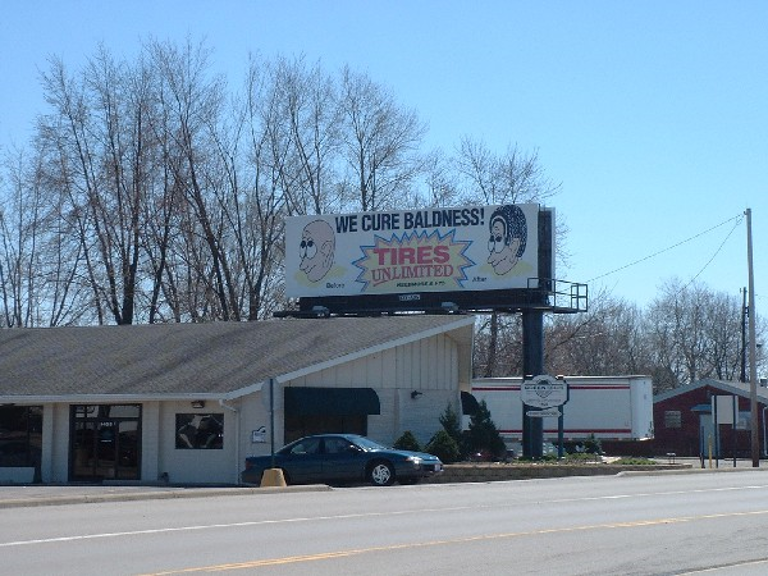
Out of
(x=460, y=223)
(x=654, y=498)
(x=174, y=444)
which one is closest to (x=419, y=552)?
(x=654, y=498)

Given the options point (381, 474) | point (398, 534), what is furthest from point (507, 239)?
point (398, 534)

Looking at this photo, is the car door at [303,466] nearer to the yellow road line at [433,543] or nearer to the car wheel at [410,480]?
the car wheel at [410,480]

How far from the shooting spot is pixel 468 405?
1599 inches

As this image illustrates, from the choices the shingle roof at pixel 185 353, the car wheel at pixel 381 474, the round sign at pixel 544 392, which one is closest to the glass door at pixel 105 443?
the shingle roof at pixel 185 353

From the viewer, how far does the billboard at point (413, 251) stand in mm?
42219

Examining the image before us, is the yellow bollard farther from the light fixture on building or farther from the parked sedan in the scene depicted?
the light fixture on building

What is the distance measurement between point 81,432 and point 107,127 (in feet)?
72.0

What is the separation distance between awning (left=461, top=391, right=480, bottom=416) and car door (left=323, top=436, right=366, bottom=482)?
34.6 feet

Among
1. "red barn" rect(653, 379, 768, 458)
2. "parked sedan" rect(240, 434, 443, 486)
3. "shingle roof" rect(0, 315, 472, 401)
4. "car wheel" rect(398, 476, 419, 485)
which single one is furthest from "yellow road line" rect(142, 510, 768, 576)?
"red barn" rect(653, 379, 768, 458)

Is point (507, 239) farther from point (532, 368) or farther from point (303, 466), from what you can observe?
point (303, 466)

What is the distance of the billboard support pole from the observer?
4038cm

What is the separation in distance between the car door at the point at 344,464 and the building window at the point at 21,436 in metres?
11.3

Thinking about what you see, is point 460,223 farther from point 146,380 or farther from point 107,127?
point 107,127

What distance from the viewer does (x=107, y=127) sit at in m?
55.5
